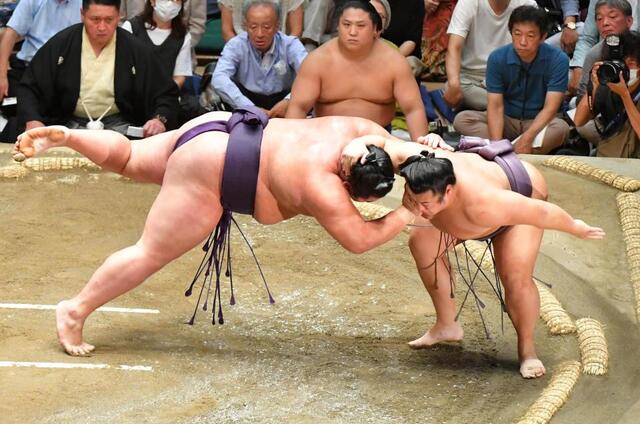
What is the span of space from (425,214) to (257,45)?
242 centimetres

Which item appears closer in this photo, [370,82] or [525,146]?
[370,82]

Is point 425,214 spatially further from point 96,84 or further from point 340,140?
point 96,84

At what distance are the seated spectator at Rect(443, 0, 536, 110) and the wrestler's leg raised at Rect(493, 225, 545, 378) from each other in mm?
2298

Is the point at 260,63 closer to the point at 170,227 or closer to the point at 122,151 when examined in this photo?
the point at 122,151

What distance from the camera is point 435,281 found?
11.2 ft

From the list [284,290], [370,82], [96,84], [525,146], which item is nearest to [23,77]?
[96,84]

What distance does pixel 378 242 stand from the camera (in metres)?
3.02

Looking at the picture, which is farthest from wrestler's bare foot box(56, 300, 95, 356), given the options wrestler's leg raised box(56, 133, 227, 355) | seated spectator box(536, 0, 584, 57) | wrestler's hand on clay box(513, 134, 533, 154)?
seated spectator box(536, 0, 584, 57)

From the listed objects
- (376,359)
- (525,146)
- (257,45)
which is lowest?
(376,359)

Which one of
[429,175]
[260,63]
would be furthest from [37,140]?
[260,63]

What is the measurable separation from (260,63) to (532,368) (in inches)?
96.9

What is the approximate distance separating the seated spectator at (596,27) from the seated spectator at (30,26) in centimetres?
232

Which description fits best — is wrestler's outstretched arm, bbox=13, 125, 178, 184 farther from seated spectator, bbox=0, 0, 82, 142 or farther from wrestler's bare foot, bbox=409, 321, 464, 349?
seated spectator, bbox=0, 0, 82, 142

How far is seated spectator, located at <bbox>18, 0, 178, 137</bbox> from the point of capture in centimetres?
500
